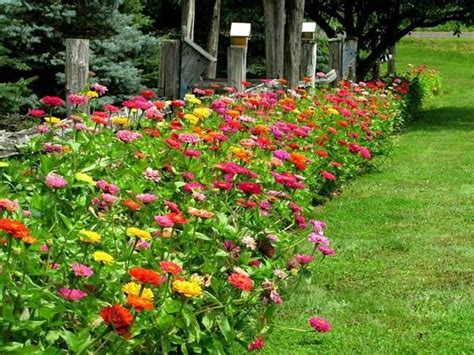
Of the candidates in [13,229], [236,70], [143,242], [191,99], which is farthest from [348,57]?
[13,229]

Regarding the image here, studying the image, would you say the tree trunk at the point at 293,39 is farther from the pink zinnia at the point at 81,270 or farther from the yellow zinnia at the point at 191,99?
the pink zinnia at the point at 81,270

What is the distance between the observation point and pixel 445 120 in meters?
17.6

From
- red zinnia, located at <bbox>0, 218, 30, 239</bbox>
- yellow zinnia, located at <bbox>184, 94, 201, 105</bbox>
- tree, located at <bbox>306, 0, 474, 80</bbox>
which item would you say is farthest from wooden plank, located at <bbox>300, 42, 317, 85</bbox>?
red zinnia, located at <bbox>0, 218, 30, 239</bbox>

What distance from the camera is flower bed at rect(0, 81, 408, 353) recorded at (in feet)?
8.94

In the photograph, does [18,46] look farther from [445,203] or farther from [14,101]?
[445,203]

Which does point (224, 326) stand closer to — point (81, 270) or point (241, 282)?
point (241, 282)

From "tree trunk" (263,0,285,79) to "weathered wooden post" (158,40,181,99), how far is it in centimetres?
268

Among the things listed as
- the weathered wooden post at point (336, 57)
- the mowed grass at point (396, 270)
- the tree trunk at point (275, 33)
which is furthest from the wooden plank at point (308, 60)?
the weathered wooden post at point (336, 57)

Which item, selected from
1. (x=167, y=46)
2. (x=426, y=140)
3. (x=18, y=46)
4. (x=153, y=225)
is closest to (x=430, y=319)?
(x=153, y=225)

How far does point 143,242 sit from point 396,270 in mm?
2950

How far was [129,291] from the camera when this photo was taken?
266 cm

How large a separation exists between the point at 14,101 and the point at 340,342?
5.38m

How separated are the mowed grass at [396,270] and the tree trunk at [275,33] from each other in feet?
6.07

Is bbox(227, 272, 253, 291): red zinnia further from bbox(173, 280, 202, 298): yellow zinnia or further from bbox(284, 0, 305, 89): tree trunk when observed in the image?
bbox(284, 0, 305, 89): tree trunk
